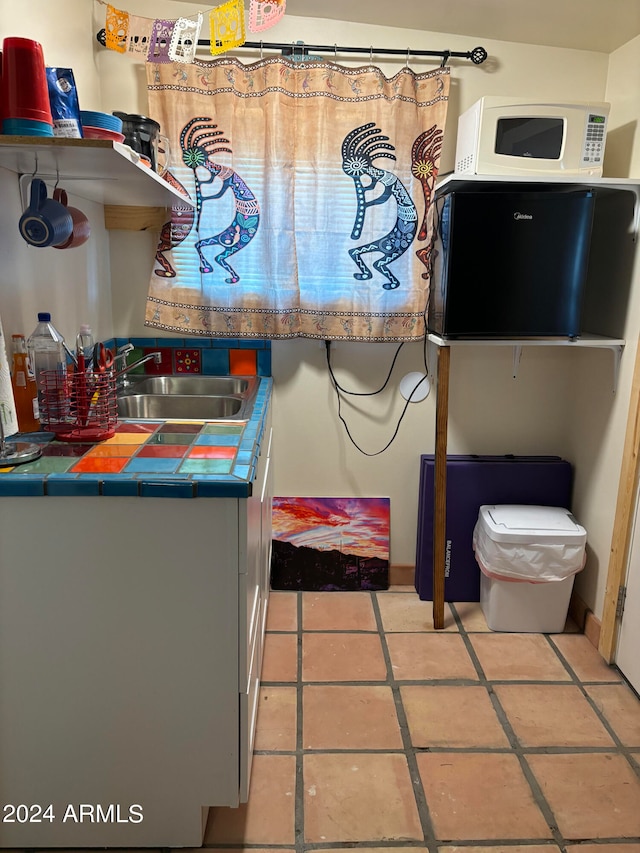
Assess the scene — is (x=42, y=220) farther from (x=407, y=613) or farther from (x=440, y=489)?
(x=407, y=613)

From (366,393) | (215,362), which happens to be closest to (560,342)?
(366,393)

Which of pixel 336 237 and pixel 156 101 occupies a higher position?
pixel 156 101

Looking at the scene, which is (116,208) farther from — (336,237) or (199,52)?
(336,237)

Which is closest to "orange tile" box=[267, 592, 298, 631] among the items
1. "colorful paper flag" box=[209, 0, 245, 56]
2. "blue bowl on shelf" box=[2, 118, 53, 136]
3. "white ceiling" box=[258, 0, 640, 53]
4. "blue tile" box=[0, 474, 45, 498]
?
"blue tile" box=[0, 474, 45, 498]

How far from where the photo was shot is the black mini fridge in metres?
2.10

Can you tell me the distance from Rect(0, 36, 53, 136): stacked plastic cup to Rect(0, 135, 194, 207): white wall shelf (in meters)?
0.04

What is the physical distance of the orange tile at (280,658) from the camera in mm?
2115

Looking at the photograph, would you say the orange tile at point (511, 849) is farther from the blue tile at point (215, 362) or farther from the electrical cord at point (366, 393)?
the blue tile at point (215, 362)

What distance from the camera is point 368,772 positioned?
1.71 metres

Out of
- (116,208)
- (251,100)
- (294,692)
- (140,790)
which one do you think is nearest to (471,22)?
(251,100)

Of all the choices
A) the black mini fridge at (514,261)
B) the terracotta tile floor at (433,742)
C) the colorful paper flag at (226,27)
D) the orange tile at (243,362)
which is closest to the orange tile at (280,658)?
the terracotta tile floor at (433,742)

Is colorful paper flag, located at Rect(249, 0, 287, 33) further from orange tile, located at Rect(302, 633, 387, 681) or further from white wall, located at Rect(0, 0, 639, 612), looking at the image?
orange tile, located at Rect(302, 633, 387, 681)

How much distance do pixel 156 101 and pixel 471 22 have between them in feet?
3.78

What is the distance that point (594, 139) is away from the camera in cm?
211
